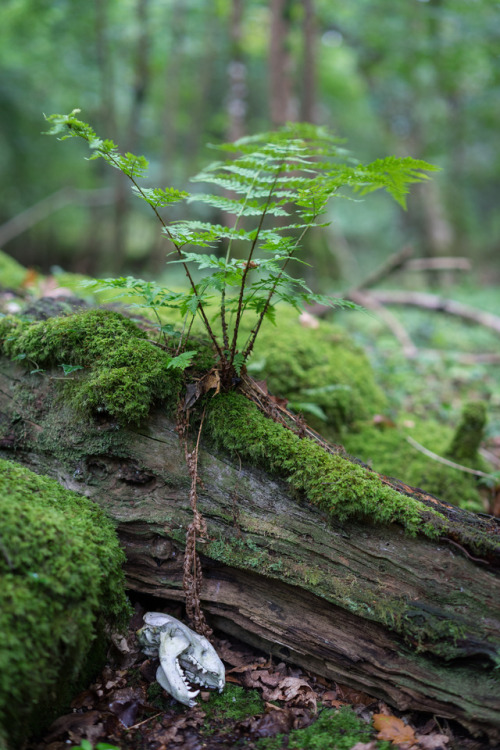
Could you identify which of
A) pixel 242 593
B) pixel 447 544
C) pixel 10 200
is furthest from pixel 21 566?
pixel 10 200

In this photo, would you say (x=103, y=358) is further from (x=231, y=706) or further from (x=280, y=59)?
(x=280, y=59)

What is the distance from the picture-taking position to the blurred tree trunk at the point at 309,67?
937cm

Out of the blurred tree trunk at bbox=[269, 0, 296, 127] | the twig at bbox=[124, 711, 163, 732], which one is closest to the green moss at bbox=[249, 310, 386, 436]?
the twig at bbox=[124, 711, 163, 732]

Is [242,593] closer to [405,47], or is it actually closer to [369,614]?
[369,614]

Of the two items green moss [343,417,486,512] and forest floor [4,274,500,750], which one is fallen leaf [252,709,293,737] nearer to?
forest floor [4,274,500,750]

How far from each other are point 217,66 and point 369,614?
71.8ft

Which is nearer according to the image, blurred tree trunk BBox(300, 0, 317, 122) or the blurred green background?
blurred tree trunk BBox(300, 0, 317, 122)

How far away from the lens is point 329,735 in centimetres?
209

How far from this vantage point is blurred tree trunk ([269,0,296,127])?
9.30 meters

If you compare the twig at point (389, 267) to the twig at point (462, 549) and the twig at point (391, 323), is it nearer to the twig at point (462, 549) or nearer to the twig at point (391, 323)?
the twig at point (391, 323)

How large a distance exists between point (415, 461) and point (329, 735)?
2.60 m

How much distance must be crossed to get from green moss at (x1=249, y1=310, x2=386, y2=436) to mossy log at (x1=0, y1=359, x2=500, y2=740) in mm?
1381

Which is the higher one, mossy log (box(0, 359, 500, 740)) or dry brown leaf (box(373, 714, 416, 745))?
mossy log (box(0, 359, 500, 740))

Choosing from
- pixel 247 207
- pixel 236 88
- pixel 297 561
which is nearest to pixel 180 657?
pixel 297 561
